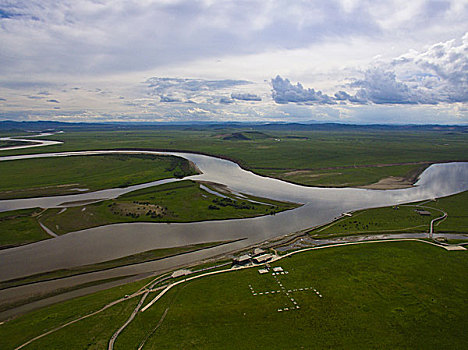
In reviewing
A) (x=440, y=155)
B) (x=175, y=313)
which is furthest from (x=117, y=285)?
(x=440, y=155)

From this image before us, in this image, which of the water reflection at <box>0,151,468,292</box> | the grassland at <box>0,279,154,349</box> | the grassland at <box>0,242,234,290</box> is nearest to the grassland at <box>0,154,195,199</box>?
the water reflection at <box>0,151,468,292</box>

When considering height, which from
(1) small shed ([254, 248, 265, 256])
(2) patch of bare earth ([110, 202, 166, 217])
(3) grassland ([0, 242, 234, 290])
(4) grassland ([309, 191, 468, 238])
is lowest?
(3) grassland ([0, 242, 234, 290])

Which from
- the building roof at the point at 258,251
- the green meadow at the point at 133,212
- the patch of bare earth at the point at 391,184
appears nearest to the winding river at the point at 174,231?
the green meadow at the point at 133,212

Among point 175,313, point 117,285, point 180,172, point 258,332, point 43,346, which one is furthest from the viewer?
point 180,172

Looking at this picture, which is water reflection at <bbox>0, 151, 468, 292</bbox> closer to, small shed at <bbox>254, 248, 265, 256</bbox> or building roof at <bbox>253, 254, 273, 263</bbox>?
small shed at <bbox>254, 248, 265, 256</bbox>

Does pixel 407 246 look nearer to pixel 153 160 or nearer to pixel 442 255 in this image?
pixel 442 255

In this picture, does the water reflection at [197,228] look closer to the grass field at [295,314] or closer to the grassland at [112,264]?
Result: the grassland at [112,264]
